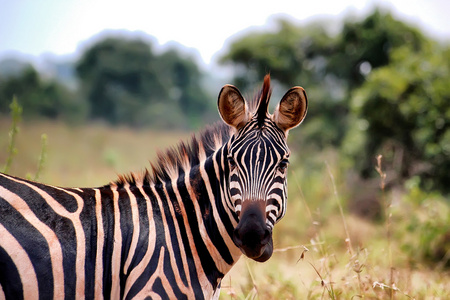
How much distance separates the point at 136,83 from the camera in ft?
139

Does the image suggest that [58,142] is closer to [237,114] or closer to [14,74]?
[14,74]

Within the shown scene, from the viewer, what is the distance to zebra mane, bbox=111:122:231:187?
352 centimetres

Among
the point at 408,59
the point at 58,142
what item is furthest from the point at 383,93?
the point at 58,142

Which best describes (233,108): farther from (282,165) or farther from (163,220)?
(163,220)

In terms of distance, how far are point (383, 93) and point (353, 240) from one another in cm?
392

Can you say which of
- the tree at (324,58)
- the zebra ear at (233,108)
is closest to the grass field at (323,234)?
the zebra ear at (233,108)

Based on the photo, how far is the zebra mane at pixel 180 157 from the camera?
→ 3.52 metres

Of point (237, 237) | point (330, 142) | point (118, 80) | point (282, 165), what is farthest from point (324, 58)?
point (118, 80)

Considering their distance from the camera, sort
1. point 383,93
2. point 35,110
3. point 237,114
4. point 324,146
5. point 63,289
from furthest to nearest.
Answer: point 35,110 → point 324,146 → point 383,93 → point 237,114 → point 63,289

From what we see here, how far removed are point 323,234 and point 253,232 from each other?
11.8 feet

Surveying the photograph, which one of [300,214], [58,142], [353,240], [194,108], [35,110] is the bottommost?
[353,240]

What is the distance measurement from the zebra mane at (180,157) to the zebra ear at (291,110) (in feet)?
1.56

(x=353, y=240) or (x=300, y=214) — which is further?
(x=300, y=214)

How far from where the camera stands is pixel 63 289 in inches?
112
